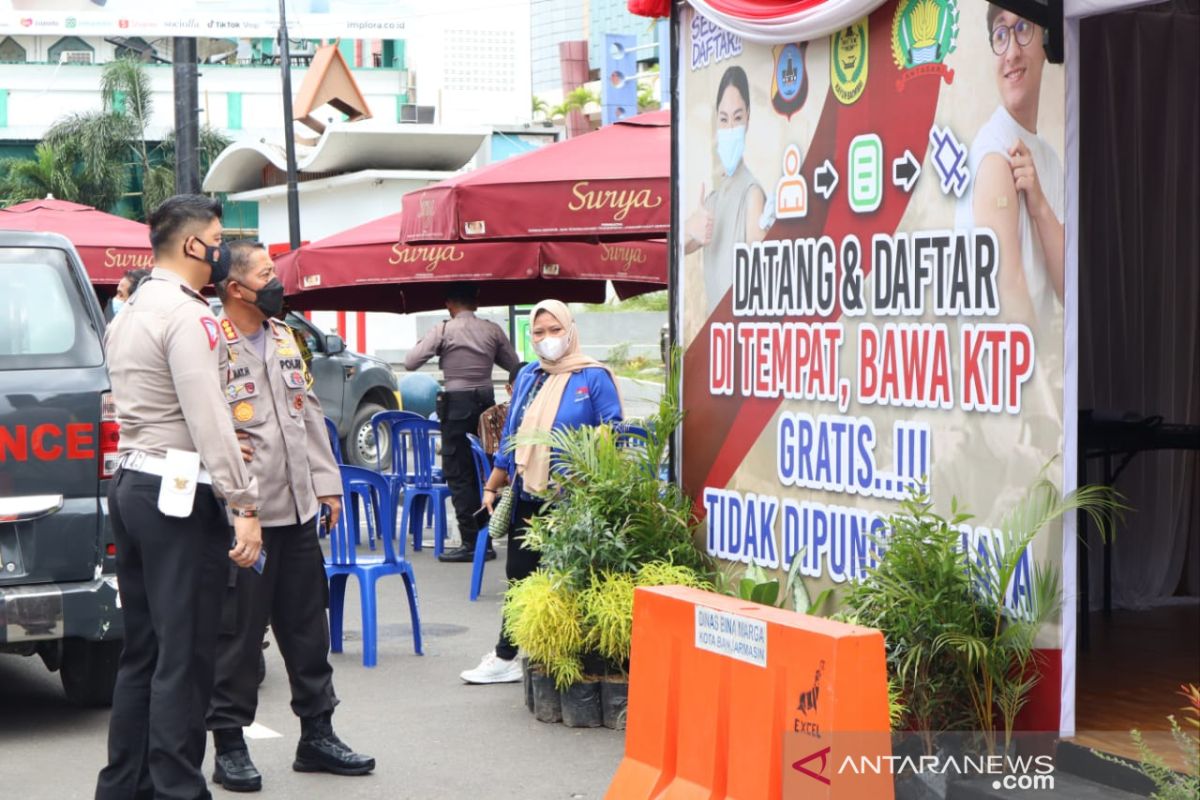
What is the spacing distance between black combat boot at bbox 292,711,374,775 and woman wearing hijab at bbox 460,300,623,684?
55.4 inches

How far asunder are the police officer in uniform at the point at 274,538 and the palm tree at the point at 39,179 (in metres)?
44.3

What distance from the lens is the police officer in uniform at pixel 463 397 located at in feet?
39.3

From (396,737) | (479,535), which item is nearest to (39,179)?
(479,535)

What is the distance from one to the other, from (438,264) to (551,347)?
14.4ft

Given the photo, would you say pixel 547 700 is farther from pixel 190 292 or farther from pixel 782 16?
pixel 782 16

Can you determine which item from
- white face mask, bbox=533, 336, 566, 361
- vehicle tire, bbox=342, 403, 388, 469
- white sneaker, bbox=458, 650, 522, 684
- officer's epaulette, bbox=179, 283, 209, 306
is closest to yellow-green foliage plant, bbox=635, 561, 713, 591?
white face mask, bbox=533, 336, 566, 361

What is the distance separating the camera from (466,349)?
12.0 meters

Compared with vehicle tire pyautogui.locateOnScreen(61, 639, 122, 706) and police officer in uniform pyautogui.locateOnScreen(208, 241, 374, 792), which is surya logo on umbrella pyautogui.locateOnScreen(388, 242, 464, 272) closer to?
vehicle tire pyautogui.locateOnScreen(61, 639, 122, 706)

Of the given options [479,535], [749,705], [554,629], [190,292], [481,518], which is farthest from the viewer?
[481,518]

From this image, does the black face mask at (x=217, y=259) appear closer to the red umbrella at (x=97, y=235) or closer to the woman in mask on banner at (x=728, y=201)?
the woman in mask on banner at (x=728, y=201)

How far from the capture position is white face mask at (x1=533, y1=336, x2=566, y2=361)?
24.7 feet

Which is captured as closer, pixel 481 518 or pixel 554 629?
pixel 554 629

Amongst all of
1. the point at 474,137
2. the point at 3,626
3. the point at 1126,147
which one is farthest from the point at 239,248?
the point at 474,137

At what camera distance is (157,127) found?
5047 cm
